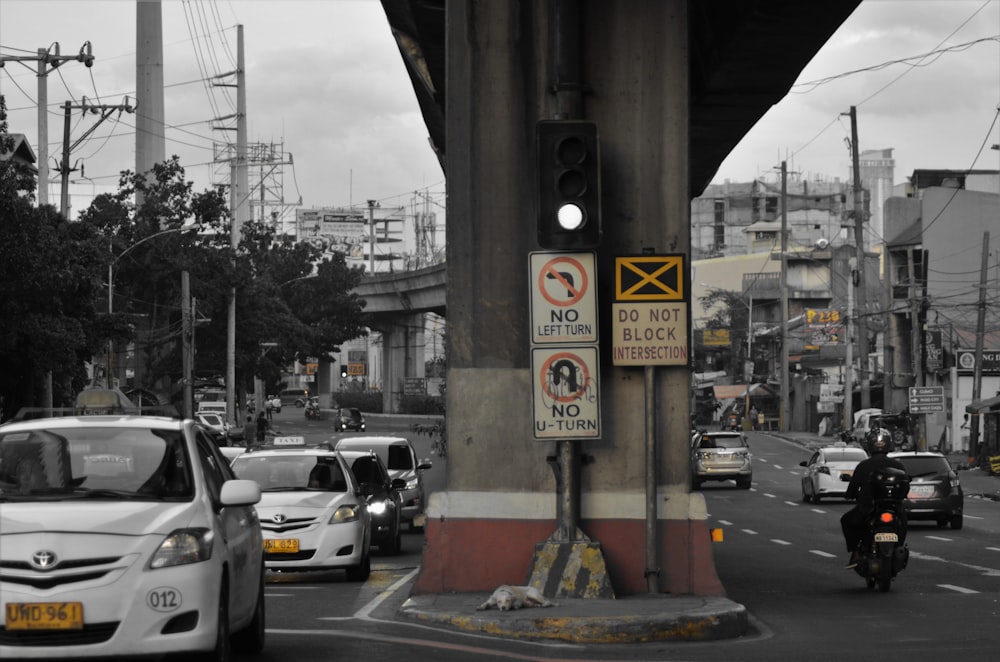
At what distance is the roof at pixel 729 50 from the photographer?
16.6m

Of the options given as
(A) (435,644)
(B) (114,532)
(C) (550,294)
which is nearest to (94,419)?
(B) (114,532)

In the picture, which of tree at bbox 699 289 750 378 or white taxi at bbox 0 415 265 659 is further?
tree at bbox 699 289 750 378

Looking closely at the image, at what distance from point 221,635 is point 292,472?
35.2ft

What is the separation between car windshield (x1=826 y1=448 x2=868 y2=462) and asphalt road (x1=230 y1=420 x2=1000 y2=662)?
36.3ft

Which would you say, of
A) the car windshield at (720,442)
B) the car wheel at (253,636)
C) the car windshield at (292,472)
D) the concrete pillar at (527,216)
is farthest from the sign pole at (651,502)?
the car windshield at (720,442)

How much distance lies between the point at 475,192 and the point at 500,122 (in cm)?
68

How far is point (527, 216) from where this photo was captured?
14.6 m

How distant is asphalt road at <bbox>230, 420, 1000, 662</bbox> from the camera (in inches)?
450

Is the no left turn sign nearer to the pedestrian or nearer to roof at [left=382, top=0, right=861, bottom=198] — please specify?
roof at [left=382, top=0, right=861, bottom=198]

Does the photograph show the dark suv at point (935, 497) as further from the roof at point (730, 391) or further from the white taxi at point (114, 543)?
the roof at point (730, 391)

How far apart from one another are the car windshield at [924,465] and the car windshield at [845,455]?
8661mm

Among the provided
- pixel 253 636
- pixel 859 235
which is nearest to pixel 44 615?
pixel 253 636

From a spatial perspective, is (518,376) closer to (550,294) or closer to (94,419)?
(550,294)

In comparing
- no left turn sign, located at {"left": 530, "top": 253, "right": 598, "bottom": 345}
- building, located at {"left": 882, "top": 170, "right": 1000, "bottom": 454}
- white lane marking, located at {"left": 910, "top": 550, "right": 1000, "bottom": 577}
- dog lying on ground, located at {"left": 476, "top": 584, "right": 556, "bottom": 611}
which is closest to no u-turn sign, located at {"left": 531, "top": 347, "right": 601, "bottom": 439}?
no left turn sign, located at {"left": 530, "top": 253, "right": 598, "bottom": 345}
